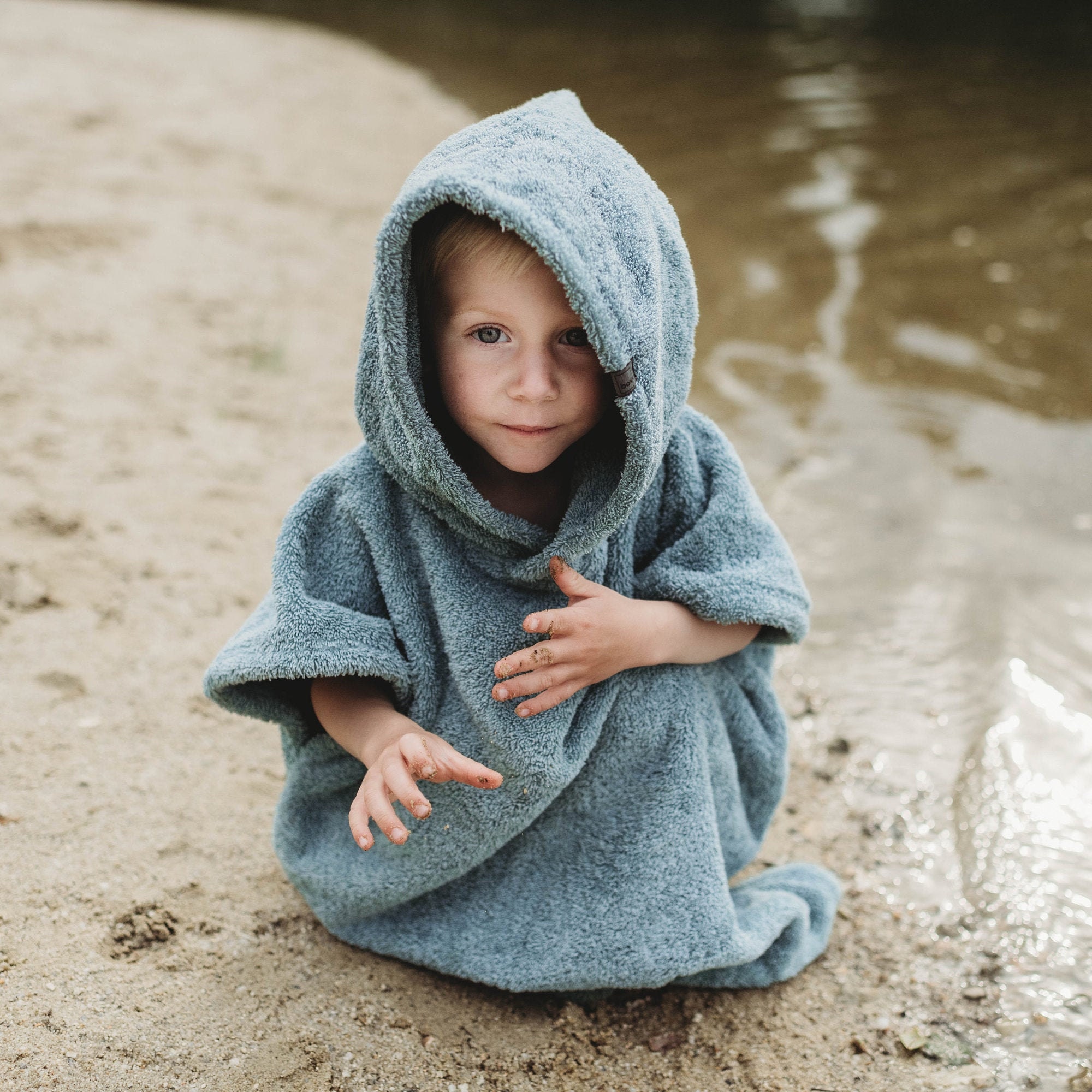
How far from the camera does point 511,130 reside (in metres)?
1.54

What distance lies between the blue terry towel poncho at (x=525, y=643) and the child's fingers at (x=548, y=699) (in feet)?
0.20

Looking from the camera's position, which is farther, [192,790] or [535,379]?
[192,790]

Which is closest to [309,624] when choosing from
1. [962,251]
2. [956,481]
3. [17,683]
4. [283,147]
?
[17,683]

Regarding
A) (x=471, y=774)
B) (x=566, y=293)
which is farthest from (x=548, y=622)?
(x=566, y=293)

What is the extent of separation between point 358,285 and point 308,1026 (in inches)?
152

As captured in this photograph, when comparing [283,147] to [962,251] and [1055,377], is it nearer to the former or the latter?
[962,251]

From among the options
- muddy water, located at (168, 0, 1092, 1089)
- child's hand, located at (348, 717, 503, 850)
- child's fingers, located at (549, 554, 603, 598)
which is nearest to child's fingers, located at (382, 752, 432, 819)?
child's hand, located at (348, 717, 503, 850)

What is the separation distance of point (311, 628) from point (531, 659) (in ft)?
1.07

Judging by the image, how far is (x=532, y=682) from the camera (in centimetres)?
159

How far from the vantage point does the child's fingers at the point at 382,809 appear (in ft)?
4.71

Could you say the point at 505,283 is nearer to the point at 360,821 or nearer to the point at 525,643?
the point at 525,643

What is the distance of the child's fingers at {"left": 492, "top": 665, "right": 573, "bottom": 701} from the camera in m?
1.57

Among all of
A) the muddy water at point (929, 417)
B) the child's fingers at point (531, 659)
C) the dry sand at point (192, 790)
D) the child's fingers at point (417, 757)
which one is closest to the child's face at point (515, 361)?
the child's fingers at point (531, 659)

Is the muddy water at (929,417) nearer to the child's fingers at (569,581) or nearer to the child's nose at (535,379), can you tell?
the child's fingers at (569,581)
